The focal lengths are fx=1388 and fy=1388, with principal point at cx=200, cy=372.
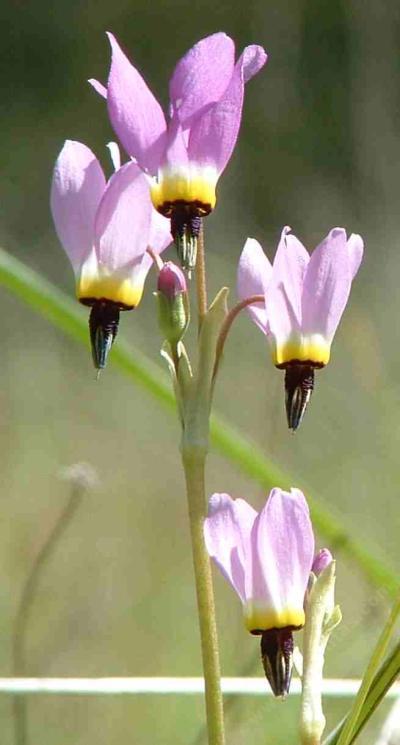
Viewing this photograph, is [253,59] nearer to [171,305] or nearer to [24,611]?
[171,305]

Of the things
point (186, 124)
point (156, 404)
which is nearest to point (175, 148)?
point (186, 124)

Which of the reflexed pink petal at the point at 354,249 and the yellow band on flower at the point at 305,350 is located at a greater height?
the reflexed pink petal at the point at 354,249

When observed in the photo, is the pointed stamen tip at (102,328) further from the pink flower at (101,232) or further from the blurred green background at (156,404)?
the blurred green background at (156,404)

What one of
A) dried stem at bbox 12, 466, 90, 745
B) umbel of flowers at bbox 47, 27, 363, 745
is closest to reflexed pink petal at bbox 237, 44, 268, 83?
umbel of flowers at bbox 47, 27, 363, 745

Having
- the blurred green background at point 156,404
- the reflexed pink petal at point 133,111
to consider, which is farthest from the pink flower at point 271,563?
the blurred green background at point 156,404

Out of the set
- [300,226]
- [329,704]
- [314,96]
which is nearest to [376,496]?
[329,704]

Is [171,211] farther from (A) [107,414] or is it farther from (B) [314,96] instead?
(B) [314,96]
